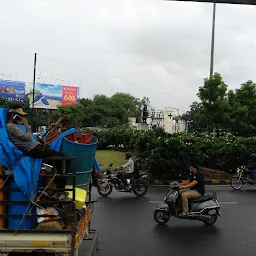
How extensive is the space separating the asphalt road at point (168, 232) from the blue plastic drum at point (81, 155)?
6.80 ft

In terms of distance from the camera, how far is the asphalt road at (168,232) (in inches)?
248

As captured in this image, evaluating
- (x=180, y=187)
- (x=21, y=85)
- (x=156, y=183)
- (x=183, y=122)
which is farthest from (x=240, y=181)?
(x=21, y=85)

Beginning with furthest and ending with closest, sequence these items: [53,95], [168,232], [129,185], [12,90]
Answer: [53,95] → [12,90] → [129,185] → [168,232]

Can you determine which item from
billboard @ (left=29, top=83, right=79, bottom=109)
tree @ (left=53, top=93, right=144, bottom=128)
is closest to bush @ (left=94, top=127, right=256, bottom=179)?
tree @ (left=53, top=93, right=144, bottom=128)

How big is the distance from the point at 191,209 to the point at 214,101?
1491 cm

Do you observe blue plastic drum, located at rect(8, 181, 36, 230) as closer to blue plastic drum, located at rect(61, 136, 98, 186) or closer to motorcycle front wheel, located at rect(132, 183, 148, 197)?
blue plastic drum, located at rect(61, 136, 98, 186)

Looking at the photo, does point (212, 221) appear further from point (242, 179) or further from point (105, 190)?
point (242, 179)

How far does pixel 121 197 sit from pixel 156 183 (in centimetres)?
344

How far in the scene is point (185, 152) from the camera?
14.8 meters

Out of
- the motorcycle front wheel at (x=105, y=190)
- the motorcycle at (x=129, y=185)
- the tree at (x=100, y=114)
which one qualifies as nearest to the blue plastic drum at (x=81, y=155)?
the motorcycle front wheel at (x=105, y=190)

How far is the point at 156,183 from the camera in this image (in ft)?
48.5

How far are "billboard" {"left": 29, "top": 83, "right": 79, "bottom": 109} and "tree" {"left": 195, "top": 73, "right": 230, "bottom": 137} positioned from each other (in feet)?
188

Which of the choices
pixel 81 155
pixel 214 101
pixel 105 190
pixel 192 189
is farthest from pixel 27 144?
pixel 214 101

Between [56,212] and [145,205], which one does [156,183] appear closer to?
[145,205]
